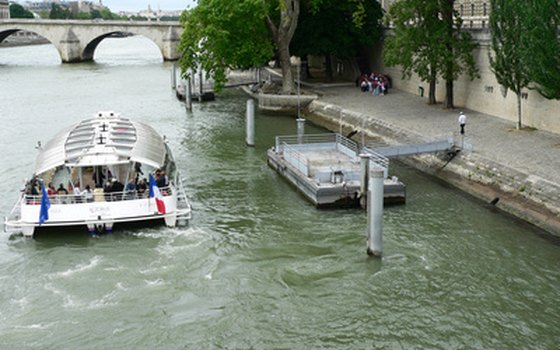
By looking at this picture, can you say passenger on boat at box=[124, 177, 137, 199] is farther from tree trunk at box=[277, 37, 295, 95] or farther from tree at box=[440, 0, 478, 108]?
tree trunk at box=[277, 37, 295, 95]

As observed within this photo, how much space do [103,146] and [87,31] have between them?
251 feet

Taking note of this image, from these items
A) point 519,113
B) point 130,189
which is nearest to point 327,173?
point 130,189

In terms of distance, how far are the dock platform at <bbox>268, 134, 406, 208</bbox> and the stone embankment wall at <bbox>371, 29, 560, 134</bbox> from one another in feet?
28.6

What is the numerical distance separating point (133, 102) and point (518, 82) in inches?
1182

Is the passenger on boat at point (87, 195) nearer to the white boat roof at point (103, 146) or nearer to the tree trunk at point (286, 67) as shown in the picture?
the white boat roof at point (103, 146)

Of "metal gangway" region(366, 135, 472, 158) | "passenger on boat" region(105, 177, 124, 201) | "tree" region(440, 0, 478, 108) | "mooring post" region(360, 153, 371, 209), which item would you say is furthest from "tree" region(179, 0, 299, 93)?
"passenger on boat" region(105, 177, 124, 201)

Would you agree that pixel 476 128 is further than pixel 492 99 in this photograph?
No

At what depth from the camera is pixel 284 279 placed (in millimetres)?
18250

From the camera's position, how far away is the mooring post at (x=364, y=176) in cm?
2323

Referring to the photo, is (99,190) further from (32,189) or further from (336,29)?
(336,29)

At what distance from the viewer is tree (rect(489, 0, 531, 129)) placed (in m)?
28.6

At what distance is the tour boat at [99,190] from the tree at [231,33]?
19.1 metres

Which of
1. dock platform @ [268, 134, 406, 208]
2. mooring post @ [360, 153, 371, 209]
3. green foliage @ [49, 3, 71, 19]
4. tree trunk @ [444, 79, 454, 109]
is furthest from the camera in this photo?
green foliage @ [49, 3, 71, 19]

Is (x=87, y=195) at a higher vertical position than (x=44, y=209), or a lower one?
higher
